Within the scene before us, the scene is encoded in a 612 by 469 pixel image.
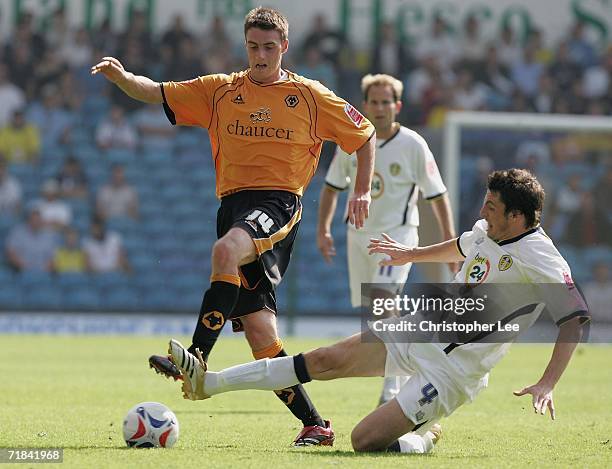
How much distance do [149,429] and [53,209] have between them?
42.4 ft

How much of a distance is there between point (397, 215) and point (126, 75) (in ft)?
10.5

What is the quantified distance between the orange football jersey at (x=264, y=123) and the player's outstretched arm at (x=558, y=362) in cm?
178

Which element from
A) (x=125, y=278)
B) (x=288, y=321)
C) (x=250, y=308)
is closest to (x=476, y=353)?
(x=250, y=308)

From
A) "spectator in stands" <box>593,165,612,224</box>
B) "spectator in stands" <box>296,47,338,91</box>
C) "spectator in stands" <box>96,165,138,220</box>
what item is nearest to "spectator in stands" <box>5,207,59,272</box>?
"spectator in stands" <box>96,165,138,220</box>

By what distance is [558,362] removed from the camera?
5668 millimetres

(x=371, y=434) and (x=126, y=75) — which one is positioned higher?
(x=126, y=75)

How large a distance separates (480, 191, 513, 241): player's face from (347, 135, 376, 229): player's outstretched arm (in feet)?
2.61

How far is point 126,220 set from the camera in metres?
18.8

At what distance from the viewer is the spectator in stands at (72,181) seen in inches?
746

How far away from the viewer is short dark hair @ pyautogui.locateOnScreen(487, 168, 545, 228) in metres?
5.89

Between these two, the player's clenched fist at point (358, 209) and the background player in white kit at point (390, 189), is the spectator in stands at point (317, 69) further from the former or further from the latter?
the player's clenched fist at point (358, 209)

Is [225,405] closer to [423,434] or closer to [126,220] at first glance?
[423,434]

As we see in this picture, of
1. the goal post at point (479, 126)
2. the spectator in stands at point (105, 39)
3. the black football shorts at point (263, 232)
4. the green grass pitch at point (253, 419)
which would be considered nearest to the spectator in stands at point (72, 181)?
the spectator in stands at point (105, 39)

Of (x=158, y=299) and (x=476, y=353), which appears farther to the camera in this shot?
(x=158, y=299)
